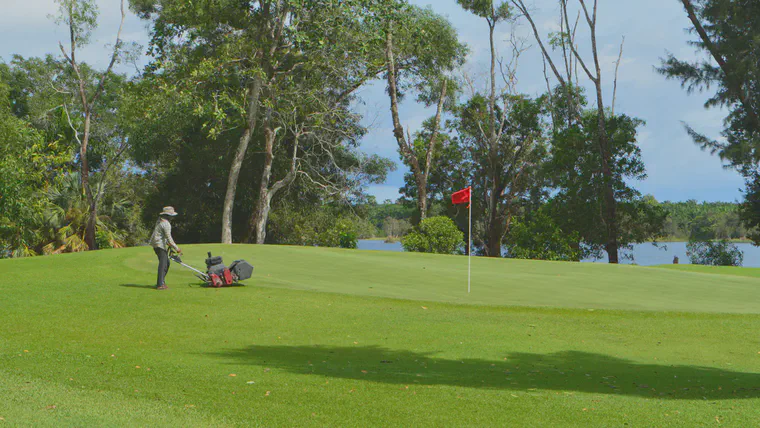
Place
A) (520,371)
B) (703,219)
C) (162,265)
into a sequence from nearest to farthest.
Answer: (520,371) < (162,265) < (703,219)

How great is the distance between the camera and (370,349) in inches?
357

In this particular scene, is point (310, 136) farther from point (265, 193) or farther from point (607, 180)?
point (607, 180)

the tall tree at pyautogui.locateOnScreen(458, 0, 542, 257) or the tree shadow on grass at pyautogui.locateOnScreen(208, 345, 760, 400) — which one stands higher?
the tall tree at pyautogui.locateOnScreen(458, 0, 542, 257)

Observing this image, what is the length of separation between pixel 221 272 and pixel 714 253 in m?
34.8

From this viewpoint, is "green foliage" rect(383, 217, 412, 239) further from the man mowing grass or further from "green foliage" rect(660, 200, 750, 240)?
the man mowing grass

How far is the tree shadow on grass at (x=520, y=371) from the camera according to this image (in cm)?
707

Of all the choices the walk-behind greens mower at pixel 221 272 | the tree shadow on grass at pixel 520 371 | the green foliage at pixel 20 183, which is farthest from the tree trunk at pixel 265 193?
the tree shadow on grass at pixel 520 371

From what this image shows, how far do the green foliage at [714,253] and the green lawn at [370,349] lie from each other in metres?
23.2

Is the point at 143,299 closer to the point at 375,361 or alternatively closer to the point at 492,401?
the point at 375,361

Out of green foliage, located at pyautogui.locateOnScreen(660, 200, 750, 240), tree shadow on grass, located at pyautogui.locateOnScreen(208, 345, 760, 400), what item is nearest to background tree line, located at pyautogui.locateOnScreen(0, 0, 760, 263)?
green foliage, located at pyautogui.locateOnScreen(660, 200, 750, 240)

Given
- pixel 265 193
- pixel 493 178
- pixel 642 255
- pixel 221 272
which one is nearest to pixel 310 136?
pixel 265 193

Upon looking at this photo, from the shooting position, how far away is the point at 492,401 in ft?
20.2

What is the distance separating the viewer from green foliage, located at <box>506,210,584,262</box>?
35.5m

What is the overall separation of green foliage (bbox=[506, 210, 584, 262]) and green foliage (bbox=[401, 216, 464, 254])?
4.75 metres
